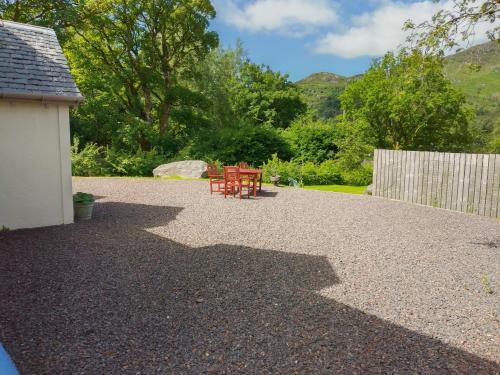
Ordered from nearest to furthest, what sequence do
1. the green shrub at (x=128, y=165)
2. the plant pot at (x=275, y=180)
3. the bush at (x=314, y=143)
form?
1. the plant pot at (x=275, y=180)
2. the green shrub at (x=128, y=165)
3. the bush at (x=314, y=143)

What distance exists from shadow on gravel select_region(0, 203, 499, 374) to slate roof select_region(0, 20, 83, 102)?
3.43 m

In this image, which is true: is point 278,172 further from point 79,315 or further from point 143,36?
point 79,315

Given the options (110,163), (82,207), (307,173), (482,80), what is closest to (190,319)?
(82,207)

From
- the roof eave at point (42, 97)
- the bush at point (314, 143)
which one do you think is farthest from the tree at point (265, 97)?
the roof eave at point (42, 97)

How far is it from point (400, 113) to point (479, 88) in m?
57.7

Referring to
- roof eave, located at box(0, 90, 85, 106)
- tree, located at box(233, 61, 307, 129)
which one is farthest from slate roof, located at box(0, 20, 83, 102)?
tree, located at box(233, 61, 307, 129)

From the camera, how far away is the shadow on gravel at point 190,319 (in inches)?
130

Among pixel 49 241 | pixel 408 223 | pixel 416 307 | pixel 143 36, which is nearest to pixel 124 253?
pixel 49 241

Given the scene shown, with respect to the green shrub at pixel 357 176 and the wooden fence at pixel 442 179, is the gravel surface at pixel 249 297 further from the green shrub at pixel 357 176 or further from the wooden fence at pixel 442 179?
the green shrub at pixel 357 176

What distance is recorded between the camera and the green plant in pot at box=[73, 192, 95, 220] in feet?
29.5

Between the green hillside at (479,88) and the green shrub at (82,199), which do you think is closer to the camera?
the green hillside at (479,88)

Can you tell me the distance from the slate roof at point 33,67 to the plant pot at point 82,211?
8.26 ft

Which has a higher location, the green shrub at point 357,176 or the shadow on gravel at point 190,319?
the green shrub at point 357,176

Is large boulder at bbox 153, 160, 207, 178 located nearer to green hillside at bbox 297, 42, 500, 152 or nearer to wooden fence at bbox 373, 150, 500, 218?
wooden fence at bbox 373, 150, 500, 218
